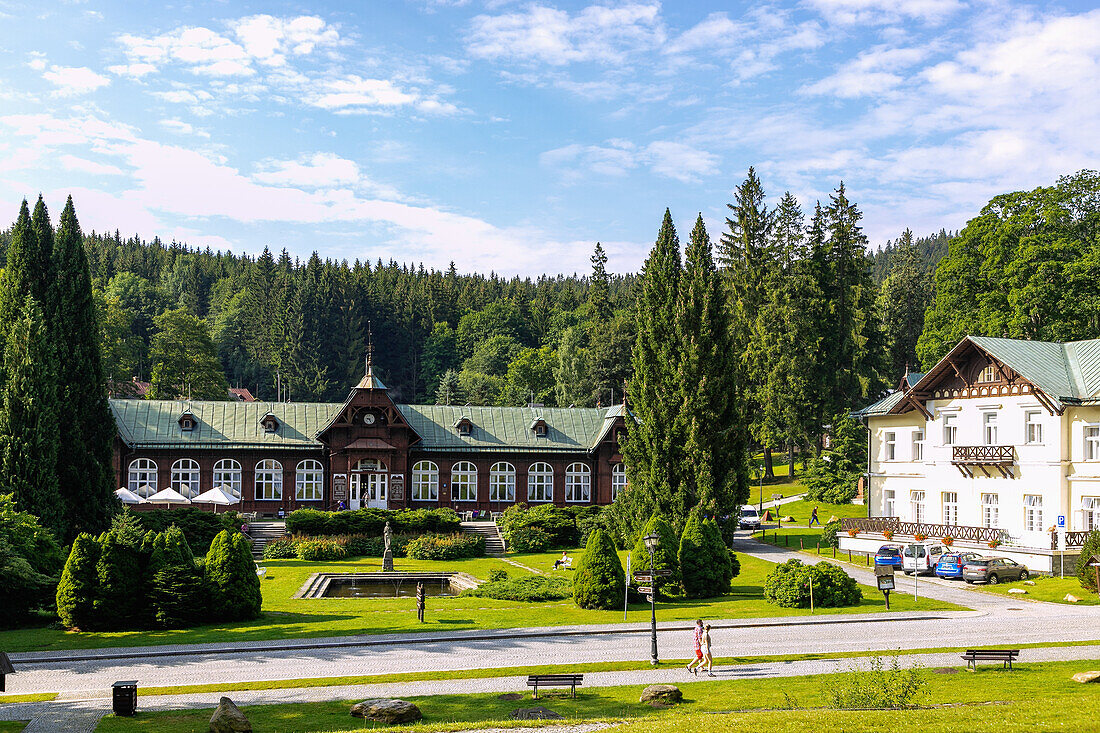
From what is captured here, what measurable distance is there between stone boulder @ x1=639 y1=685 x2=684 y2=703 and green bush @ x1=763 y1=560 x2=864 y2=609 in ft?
46.9

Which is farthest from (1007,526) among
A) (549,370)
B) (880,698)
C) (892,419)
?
(549,370)

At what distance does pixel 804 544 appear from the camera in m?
49.8

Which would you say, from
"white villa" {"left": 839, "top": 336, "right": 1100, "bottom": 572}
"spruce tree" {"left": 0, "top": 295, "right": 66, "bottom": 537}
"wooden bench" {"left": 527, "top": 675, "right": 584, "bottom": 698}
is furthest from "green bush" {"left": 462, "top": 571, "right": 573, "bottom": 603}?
"white villa" {"left": 839, "top": 336, "right": 1100, "bottom": 572}

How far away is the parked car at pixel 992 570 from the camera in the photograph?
36469 mm

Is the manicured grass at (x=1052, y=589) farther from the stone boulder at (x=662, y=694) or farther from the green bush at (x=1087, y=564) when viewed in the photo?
the stone boulder at (x=662, y=694)

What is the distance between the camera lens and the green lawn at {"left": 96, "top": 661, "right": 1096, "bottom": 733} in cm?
1424

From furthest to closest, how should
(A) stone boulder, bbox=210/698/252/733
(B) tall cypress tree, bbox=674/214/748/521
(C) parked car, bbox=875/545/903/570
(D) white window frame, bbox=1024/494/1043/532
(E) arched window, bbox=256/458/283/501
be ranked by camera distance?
(E) arched window, bbox=256/458/283/501, (B) tall cypress tree, bbox=674/214/748/521, (D) white window frame, bbox=1024/494/1043/532, (C) parked car, bbox=875/545/903/570, (A) stone boulder, bbox=210/698/252/733

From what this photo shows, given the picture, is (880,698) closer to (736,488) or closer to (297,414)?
(736,488)

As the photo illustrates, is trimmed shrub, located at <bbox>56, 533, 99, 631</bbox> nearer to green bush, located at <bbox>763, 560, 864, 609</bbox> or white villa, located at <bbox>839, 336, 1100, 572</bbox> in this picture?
green bush, located at <bbox>763, 560, 864, 609</bbox>

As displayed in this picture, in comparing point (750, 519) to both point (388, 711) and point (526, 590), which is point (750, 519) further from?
point (388, 711)

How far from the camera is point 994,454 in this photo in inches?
1670

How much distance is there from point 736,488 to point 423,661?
75.4 ft

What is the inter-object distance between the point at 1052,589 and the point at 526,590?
19280 mm

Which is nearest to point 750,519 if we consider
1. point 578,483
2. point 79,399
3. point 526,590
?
point 578,483
